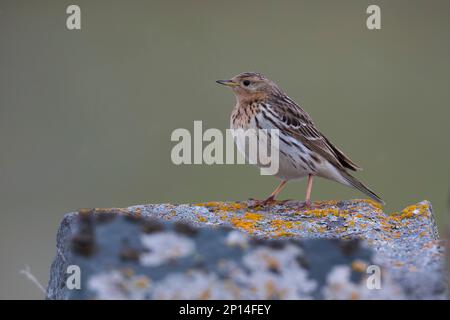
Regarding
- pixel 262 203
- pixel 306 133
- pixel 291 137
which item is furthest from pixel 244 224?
pixel 306 133

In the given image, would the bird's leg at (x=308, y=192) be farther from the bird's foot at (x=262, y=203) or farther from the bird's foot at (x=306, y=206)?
the bird's foot at (x=262, y=203)

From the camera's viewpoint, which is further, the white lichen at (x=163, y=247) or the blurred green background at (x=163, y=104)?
the blurred green background at (x=163, y=104)

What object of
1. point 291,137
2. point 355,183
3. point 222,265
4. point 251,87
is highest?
point 251,87

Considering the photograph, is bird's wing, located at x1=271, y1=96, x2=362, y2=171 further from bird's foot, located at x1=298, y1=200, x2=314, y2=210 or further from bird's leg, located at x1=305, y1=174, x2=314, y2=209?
bird's foot, located at x1=298, y1=200, x2=314, y2=210

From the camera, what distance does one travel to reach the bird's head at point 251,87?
10.4 m

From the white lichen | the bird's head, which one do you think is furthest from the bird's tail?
the white lichen

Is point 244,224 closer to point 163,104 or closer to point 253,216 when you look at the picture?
point 253,216

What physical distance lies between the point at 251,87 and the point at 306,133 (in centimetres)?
98

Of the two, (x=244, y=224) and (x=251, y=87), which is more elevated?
(x=251, y=87)

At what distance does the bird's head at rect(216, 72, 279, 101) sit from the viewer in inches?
408

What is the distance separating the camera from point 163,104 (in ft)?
61.0

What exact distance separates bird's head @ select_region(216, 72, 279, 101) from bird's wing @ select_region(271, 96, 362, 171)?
0.28 m

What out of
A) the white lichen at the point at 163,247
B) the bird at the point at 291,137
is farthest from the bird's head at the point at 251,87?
the white lichen at the point at 163,247
